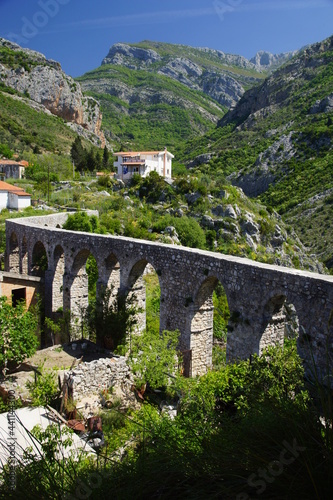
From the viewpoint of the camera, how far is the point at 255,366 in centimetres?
871

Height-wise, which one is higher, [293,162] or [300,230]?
[293,162]

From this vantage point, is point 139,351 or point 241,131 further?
point 241,131

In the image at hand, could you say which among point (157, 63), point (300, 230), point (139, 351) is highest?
point (157, 63)

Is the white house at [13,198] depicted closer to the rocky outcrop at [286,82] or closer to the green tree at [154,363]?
the green tree at [154,363]

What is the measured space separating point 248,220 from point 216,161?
121 feet

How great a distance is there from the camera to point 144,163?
50062 mm

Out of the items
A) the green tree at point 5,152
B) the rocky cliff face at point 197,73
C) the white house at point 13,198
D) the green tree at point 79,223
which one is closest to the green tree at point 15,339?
the green tree at point 79,223

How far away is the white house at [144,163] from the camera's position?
49.9 metres

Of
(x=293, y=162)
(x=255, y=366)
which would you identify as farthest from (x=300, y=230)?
(x=255, y=366)

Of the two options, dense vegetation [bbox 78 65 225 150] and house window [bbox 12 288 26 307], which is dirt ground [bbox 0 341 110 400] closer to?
house window [bbox 12 288 26 307]

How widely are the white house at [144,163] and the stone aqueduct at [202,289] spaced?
102 ft

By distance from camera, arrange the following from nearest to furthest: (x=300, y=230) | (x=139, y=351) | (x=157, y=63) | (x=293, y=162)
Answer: (x=139, y=351), (x=300, y=230), (x=293, y=162), (x=157, y=63)

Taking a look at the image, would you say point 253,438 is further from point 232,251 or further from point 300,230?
point 300,230

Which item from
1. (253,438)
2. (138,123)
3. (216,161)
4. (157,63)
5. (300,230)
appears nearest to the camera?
(253,438)
